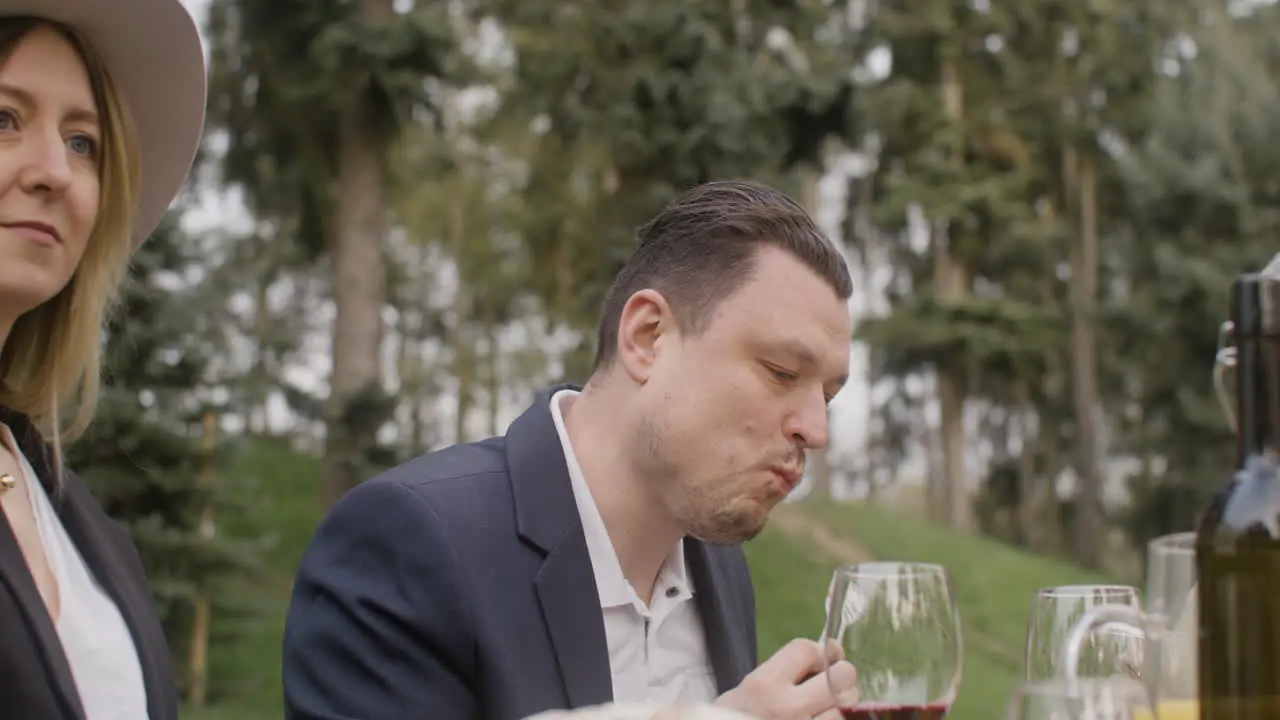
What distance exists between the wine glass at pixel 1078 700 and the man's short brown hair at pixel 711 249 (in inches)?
44.2

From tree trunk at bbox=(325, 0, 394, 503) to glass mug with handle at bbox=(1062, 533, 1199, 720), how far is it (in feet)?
37.0

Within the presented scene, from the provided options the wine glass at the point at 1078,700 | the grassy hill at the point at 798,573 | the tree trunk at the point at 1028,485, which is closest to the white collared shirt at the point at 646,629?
the wine glass at the point at 1078,700

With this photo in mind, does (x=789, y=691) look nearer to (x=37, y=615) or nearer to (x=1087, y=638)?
(x=1087, y=638)

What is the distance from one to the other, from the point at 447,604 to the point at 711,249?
0.78 metres

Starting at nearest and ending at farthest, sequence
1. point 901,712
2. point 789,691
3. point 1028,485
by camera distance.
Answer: point 901,712 → point 789,691 → point 1028,485

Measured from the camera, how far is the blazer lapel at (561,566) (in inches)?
81.8

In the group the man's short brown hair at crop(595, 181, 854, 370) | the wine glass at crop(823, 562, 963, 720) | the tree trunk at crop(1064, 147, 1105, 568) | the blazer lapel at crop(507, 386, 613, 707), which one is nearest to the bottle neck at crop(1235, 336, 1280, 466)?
the wine glass at crop(823, 562, 963, 720)

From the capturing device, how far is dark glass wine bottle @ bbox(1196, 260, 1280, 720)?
3.85 ft

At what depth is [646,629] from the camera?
229cm

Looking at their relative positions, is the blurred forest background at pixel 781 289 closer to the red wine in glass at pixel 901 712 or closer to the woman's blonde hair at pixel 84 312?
the woman's blonde hair at pixel 84 312

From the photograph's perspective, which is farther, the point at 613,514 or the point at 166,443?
the point at 166,443

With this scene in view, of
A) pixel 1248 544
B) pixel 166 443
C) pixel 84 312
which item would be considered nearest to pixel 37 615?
pixel 84 312

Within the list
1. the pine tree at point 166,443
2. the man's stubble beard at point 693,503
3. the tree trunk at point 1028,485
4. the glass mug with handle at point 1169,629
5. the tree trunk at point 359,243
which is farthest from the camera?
the tree trunk at point 1028,485

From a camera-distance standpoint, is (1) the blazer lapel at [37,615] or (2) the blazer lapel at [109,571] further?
(2) the blazer lapel at [109,571]
